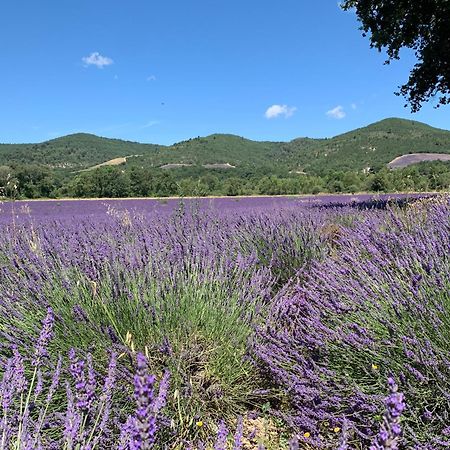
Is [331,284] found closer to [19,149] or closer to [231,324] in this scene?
[231,324]

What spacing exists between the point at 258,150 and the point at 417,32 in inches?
3605

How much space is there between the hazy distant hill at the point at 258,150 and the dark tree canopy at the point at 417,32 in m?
56.6

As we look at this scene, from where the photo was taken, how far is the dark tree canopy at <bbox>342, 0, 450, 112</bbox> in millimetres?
9234

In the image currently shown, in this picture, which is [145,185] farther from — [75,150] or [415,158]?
[75,150]

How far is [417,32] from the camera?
9.99m

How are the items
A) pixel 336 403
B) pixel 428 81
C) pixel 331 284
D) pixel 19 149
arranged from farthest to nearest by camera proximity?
pixel 19 149 → pixel 428 81 → pixel 331 284 → pixel 336 403

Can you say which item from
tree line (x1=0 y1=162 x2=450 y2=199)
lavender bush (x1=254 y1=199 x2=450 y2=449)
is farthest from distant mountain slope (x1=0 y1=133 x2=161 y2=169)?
lavender bush (x1=254 y1=199 x2=450 y2=449)

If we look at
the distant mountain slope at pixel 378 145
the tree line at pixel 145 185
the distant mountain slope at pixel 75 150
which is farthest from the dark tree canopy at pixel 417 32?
the distant mountain slope at pixel 75 150

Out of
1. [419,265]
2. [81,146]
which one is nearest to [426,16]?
[419,265]

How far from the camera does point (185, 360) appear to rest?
203cm

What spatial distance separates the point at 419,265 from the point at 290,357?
0.79m

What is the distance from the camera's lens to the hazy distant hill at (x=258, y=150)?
75.0 metres

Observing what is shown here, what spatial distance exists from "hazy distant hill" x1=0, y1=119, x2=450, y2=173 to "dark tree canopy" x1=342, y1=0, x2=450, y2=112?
56.6 metres

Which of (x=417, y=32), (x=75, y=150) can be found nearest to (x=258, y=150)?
(x=75, y=150)
